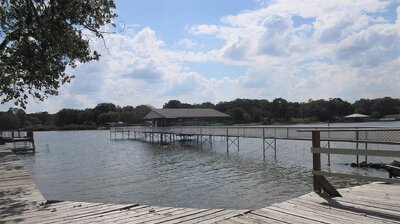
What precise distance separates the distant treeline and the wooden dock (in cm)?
8808

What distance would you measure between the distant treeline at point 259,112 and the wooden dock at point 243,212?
88.1 meters

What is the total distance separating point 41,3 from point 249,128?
25.9 m

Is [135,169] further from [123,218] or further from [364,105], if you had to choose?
[364,105]

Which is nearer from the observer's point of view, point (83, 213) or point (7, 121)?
point (83, 213)

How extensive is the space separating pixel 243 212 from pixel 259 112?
11247cm

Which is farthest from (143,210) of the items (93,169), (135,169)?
(93,169)

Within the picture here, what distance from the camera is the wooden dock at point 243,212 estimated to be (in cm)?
582

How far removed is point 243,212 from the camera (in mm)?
6352

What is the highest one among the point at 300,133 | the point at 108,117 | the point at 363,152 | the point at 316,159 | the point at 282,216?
the point at 108,117

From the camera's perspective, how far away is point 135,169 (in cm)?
2428

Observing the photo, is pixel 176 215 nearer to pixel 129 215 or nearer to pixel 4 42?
pixel 129 215

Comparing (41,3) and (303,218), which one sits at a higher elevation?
(41,3)

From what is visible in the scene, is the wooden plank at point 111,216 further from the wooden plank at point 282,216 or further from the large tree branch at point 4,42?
the large tree branch at point 4,42

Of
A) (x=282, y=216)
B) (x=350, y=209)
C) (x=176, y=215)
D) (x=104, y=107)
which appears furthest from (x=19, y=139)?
(x=104, y=107)
